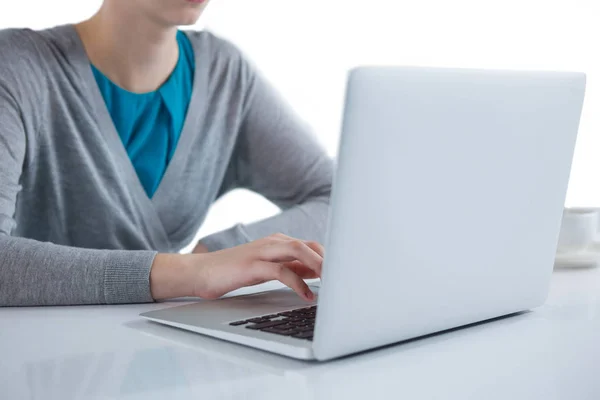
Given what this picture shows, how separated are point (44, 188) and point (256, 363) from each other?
95 cm

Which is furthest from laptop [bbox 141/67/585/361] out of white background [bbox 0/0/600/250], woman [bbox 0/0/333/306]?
white background [bbox 0/0/600/250]

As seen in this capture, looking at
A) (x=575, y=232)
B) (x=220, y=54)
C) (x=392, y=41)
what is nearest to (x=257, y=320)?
(x=575, y=232)

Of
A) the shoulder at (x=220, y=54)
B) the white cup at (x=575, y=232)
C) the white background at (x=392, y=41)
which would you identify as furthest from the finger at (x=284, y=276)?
the white background at (x=392, y=41)

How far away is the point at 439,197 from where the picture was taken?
747 mm

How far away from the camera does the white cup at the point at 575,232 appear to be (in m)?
1.36

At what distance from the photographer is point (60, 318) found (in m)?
0.99

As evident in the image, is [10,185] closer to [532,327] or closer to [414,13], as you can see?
[532,327]

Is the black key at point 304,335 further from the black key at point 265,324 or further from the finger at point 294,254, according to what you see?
the finger at point 294,254

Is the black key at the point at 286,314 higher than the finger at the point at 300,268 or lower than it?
higher

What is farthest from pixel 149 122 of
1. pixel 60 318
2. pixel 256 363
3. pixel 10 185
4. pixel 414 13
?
pixel 414 13

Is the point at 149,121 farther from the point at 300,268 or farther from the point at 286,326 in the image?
the point at 286,326

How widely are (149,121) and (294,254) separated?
2.47ft

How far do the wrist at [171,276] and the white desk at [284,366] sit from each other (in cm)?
10

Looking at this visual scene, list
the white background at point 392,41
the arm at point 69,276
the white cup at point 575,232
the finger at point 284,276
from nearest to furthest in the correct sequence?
the finger at point 284,276 → the arm at point 69,276 → the white cup at point 575,232 → the white background at point 392,41
